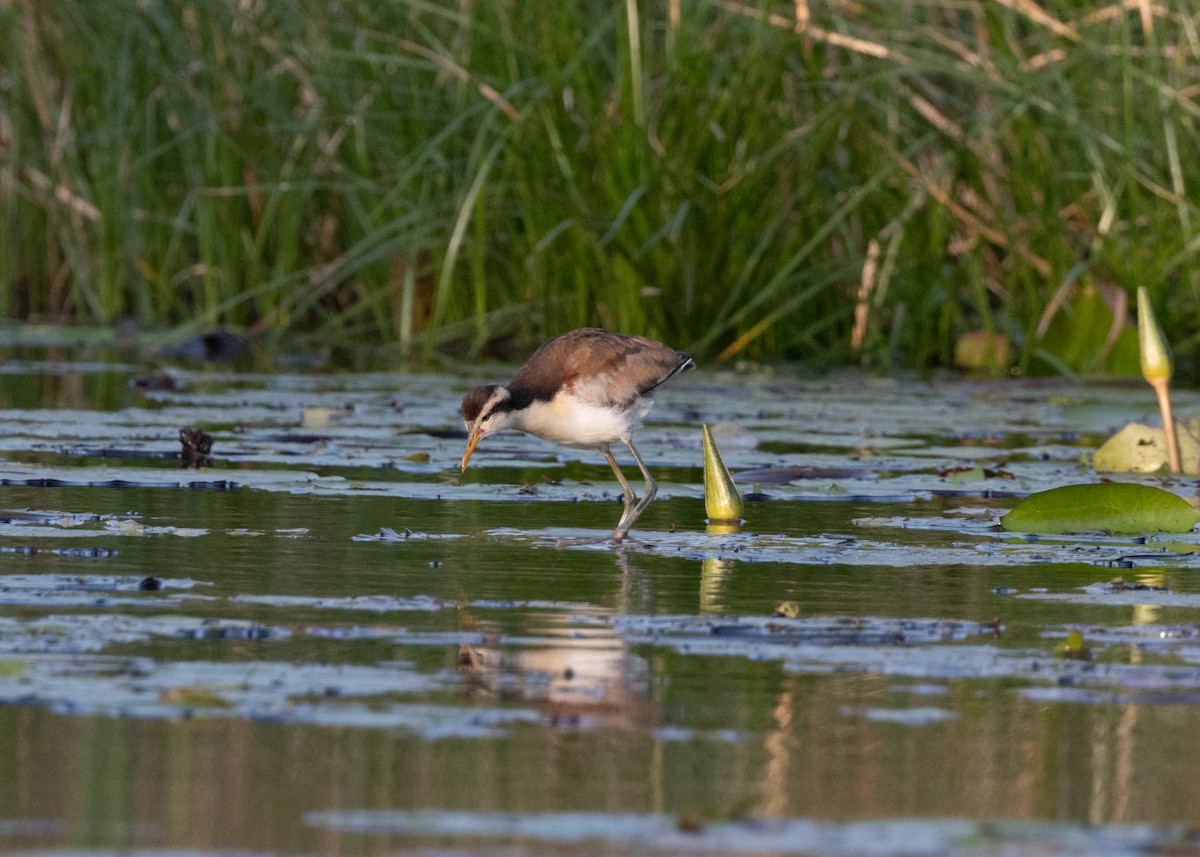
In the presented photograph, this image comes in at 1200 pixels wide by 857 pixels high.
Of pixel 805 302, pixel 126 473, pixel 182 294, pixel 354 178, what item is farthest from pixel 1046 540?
pixel 182 294

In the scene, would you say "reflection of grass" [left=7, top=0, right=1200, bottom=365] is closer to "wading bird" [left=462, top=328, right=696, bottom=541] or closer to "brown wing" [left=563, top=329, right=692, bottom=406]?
"brown wing" [left=563, top=329, right=692, bottom=406]

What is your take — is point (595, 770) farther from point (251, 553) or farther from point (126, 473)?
point (126, 473)

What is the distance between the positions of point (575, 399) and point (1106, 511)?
1523mm

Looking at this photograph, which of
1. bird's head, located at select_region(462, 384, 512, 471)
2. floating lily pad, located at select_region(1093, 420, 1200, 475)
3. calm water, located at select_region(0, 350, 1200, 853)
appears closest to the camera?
calm water, located at select_region(0, 350, 1200, 853)

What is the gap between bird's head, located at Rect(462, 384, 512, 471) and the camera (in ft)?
19.4

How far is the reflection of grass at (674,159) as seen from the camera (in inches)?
391

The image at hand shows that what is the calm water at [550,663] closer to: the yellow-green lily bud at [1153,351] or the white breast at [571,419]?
the white breast at [571,419]

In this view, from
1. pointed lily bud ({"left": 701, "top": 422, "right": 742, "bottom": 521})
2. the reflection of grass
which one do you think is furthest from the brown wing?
the reflection of grass

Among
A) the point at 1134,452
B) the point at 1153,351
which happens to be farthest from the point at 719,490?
the point at 1134,452

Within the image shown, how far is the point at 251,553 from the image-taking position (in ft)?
15.7

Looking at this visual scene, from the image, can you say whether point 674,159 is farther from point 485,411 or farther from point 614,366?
point 485,411

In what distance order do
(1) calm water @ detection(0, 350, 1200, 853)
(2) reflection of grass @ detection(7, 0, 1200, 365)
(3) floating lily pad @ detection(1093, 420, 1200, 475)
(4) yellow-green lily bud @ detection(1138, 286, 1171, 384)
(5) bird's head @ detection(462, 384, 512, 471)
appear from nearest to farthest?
1. (1) calm water @ detection(0, 350, 1200, 853)
2. (5) bird's head @ detection(462, 384, 512, 471)
3. (4) yellow-green lily bud @ detection(1138, 286, 1171, 384)
4. (3) floating lily pad @ detection(1093, 420, 1200, 475)
5. (2) reflection of grass @ detection(7, 0, 1200, 365)

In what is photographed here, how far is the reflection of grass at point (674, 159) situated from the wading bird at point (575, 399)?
3.56 m

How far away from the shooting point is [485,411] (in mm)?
5914
